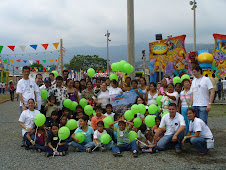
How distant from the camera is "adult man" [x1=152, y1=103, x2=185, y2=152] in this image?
5012 mm

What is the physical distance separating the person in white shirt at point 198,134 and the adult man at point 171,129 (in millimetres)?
200

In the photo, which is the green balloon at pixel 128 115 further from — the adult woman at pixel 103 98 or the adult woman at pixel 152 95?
the adult woman at pixel 103 98

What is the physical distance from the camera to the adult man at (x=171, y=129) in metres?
5.01

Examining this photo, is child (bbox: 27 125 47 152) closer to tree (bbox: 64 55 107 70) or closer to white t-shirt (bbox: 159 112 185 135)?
white t-shirt (bbox: 159 112 185 135)

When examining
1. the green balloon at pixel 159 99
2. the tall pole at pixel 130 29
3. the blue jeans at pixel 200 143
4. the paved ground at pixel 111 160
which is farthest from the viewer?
the tall pole at pixel 130 29

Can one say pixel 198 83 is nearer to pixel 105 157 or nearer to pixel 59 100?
Result: pixel 105 157

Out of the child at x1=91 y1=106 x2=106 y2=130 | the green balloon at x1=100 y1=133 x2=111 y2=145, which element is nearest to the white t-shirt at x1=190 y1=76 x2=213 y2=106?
the green balloon at x1=100 y1=133 x2=111 y2=145

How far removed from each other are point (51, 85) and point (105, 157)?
8.67 feet

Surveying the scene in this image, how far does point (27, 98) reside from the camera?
18.5 feet

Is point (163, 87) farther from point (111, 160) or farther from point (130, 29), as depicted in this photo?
point (111, 160)

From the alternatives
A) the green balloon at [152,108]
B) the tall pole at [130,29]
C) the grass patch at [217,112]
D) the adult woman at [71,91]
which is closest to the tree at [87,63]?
the grass patch at [217,112]

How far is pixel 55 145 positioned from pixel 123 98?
2.10 meters

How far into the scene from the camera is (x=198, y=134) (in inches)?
190

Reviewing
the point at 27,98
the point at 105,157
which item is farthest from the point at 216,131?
the point at 27,98
